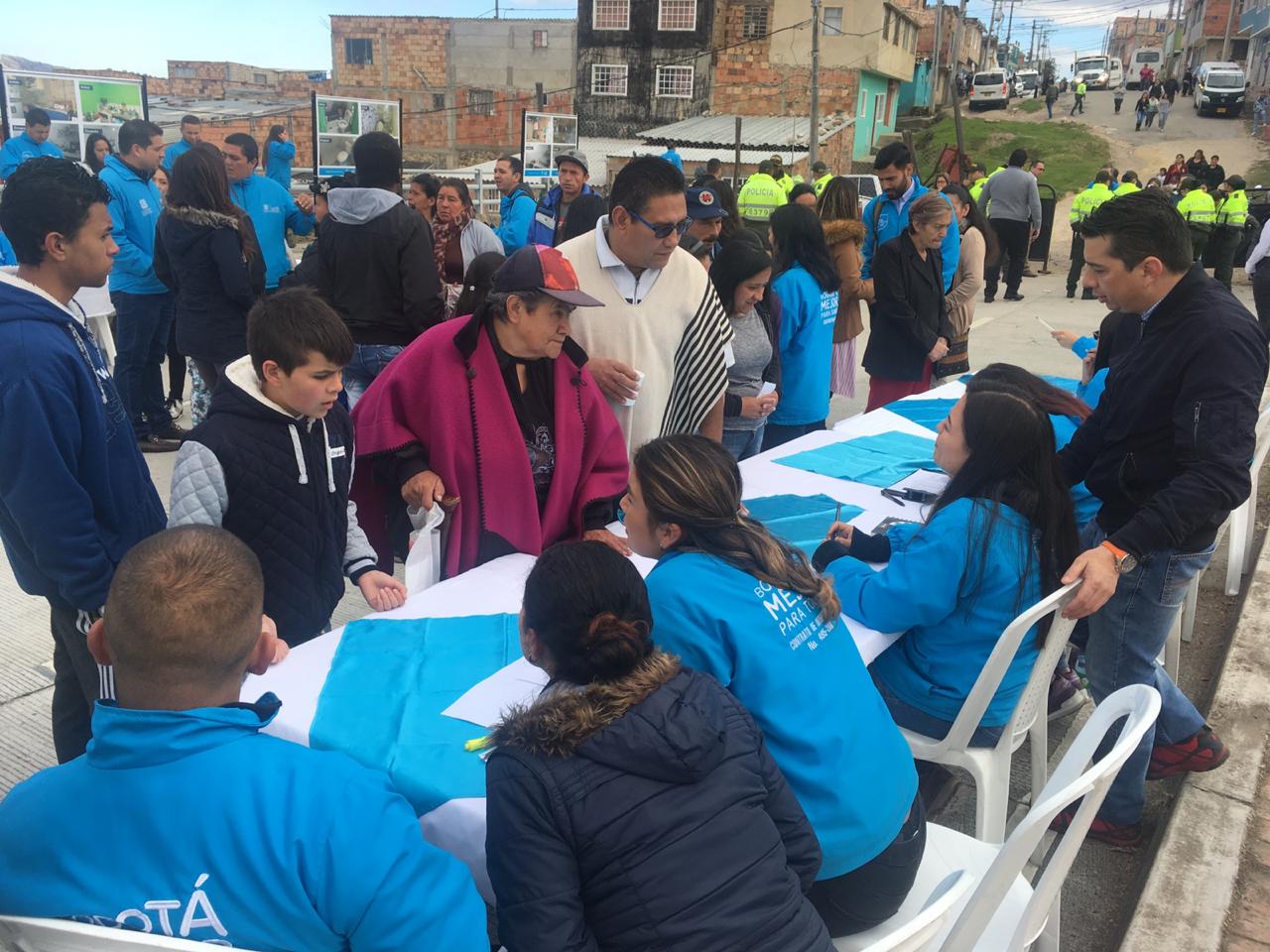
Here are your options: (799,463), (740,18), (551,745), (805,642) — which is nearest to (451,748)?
(551,745)

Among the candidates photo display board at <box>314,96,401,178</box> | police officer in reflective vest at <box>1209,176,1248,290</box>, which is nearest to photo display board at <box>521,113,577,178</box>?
photo display board at <box>314,96,401,178</box>

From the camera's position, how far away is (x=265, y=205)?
21.1 ft

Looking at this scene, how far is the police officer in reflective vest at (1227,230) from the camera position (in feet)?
42.0

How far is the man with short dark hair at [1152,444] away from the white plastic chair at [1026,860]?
0.63m

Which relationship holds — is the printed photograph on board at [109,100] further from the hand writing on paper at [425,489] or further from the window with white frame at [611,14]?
the window with white frame at [611,14]

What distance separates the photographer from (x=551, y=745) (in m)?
1.40

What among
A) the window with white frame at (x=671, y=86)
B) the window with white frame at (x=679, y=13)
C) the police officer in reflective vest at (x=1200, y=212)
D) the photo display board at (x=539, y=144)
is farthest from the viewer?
the window with white frame at (x=671, y=86)

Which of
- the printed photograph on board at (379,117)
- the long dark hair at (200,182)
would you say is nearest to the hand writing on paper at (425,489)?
the long dark hair at (200,182)

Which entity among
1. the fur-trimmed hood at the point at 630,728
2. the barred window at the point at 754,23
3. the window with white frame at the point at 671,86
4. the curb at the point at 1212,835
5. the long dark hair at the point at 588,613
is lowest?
the curb at the point at 1212,835

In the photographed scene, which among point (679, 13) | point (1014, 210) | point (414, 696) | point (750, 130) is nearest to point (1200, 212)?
point (1014, 210)

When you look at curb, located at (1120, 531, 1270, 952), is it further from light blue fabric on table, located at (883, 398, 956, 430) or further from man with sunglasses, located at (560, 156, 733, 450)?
man with sunglasses, located at (560, 156, 733, 450)

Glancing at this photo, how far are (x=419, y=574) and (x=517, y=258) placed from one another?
911 millimetres

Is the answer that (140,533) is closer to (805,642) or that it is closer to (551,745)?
(551,745)

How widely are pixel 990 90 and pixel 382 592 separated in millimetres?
44506
